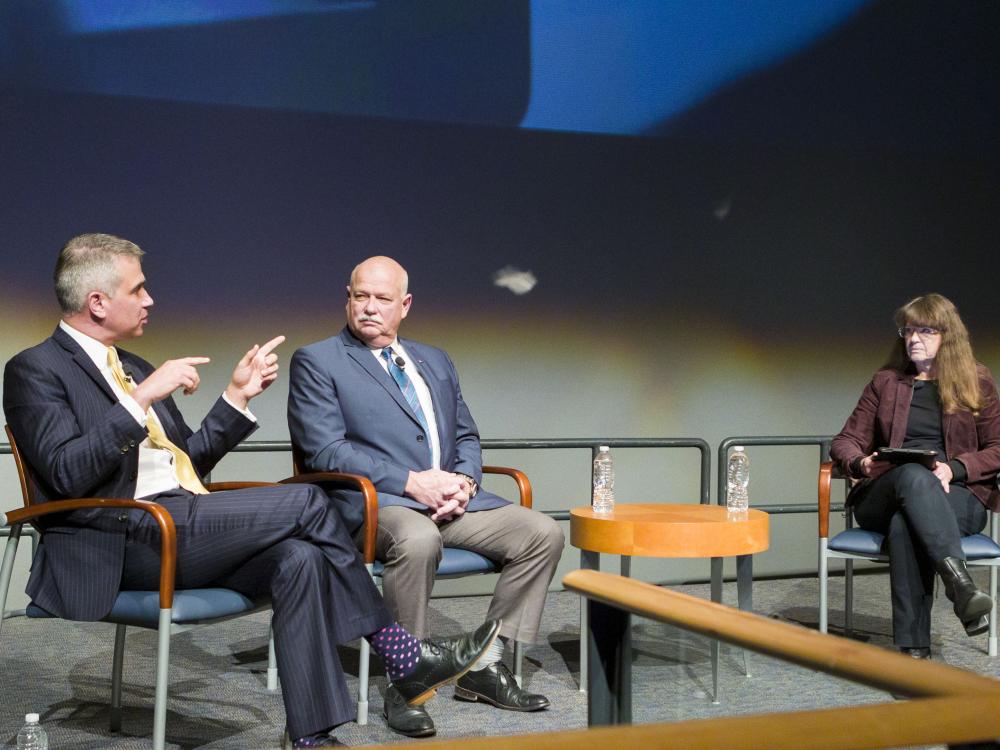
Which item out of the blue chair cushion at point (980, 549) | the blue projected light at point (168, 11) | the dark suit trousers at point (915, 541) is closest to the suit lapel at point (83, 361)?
the blue projected light at point (168, 11)

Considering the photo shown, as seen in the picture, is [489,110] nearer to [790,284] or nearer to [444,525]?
[790,284]

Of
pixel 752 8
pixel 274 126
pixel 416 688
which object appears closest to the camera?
pixel 416 688

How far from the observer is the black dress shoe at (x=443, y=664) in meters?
2.35

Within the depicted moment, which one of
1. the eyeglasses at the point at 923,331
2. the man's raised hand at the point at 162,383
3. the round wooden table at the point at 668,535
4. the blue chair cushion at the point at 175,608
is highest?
the eyeglasses at the point at 923,331

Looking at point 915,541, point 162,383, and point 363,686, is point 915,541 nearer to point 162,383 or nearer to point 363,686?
point 363,686

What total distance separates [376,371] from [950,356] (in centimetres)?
193

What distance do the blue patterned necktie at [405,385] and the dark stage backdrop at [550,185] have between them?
1065 mm

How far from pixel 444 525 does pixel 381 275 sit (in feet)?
2.35

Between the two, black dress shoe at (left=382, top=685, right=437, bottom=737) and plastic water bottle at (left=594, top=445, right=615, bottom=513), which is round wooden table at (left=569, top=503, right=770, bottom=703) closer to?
plastic water bottle at (left=594, top=445, right=615, bottom=513)

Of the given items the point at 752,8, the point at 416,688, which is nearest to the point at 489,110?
the point at 752,8

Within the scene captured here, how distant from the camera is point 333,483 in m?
2.93

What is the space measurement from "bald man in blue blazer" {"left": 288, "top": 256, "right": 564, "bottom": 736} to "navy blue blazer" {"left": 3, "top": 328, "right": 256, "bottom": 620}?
2.21 feet

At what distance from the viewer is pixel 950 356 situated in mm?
3680

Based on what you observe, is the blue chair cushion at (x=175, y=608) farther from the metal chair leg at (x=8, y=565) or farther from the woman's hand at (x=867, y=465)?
the woman's hand at (x=867, y=465)
